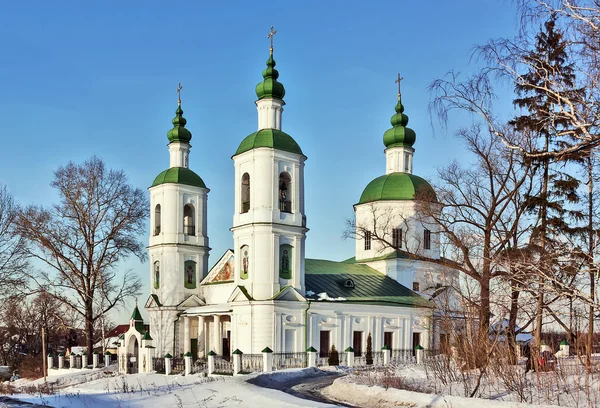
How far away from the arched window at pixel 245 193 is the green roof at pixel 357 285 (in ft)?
15.0

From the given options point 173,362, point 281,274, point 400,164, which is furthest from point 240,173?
point 400,164

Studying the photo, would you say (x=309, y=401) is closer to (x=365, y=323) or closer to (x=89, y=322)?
(x=365, y=323)

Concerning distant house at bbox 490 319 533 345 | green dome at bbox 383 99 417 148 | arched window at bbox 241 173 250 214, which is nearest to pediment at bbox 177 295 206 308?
arched window at bbox 241 173 250 214

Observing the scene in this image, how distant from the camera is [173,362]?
1203 inches

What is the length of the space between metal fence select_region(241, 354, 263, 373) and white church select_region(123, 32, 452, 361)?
5.01ft

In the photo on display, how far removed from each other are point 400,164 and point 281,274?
13.1m

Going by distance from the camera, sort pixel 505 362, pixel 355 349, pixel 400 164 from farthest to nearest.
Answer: pixel 400 164, pixel 355 349, pixel 505 362

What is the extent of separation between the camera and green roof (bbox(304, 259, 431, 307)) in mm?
33094

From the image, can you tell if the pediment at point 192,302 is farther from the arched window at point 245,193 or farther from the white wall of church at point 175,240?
the arched window at point 245,193

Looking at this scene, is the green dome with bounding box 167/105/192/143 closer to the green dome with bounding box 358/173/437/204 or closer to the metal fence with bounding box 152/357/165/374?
the green dome with bounding box 358/173/437/204

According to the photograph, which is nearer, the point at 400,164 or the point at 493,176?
the point at 493,176

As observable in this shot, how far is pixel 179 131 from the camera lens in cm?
3728

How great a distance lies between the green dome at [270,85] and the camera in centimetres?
3153

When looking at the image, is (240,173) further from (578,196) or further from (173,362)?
(578,196)
